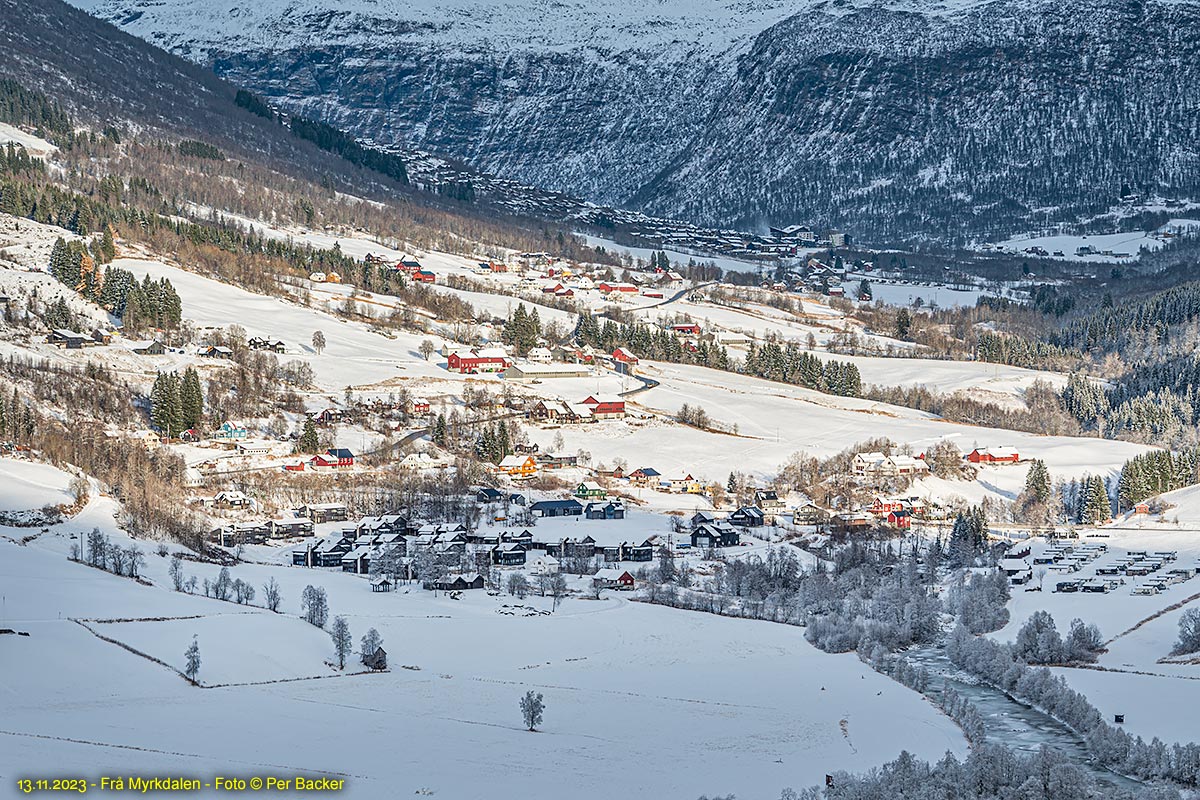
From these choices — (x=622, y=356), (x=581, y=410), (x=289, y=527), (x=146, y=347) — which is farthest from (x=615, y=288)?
(x=289, y=527)

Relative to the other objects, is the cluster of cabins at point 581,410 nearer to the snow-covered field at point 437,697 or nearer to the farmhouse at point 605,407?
the farmhouse at point 605,407

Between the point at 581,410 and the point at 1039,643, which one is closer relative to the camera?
the point at 1039,643

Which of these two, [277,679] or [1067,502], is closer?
[277,679]

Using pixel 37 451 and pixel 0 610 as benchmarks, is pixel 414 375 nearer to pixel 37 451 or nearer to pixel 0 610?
pixel 37 451

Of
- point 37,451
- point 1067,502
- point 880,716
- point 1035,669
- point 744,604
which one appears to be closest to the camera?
Result: point 880,716

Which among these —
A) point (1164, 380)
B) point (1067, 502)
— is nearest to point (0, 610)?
point (1067, 502)

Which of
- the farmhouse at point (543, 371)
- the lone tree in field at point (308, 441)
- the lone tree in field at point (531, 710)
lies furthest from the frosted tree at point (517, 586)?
the farmhouse at point (543, 371)

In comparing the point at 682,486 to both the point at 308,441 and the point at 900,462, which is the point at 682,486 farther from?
the point at 308,441
